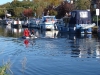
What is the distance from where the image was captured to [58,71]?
20.4 m

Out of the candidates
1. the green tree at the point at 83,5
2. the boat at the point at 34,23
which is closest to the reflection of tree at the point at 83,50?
the green tree at the point at 83,5

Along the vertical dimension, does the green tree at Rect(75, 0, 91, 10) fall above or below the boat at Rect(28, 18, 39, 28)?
above

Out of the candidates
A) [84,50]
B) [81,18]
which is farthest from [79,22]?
[84,50]

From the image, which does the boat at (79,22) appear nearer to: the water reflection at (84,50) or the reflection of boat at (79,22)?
the reflection of boat at (79,22)

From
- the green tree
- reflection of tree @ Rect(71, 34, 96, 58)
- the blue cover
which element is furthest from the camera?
the green tree

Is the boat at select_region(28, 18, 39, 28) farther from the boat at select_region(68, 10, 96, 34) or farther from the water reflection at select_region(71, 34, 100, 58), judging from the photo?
the water reflection at select_region(71, 34, 100, 58)

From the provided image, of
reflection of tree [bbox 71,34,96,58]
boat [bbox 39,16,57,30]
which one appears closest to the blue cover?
boat [bbox 39,16,57,30]

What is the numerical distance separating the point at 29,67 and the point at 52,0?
4778 inches

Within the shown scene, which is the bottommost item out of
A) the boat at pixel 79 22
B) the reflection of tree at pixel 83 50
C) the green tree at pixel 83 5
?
the reflection of tree at pixel 83 50

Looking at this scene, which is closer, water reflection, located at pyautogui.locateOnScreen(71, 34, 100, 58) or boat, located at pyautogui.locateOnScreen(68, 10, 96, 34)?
water reflection, located at pyautogui.locateOnScreen(71, 34, 100, 58)

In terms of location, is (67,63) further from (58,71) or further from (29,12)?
(29,12)

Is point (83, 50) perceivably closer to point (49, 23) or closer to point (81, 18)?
point (81, 18)

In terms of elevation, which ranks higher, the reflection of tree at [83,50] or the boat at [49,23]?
the boat at [49,23]

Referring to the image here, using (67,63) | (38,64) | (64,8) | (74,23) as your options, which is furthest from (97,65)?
(64,8)
